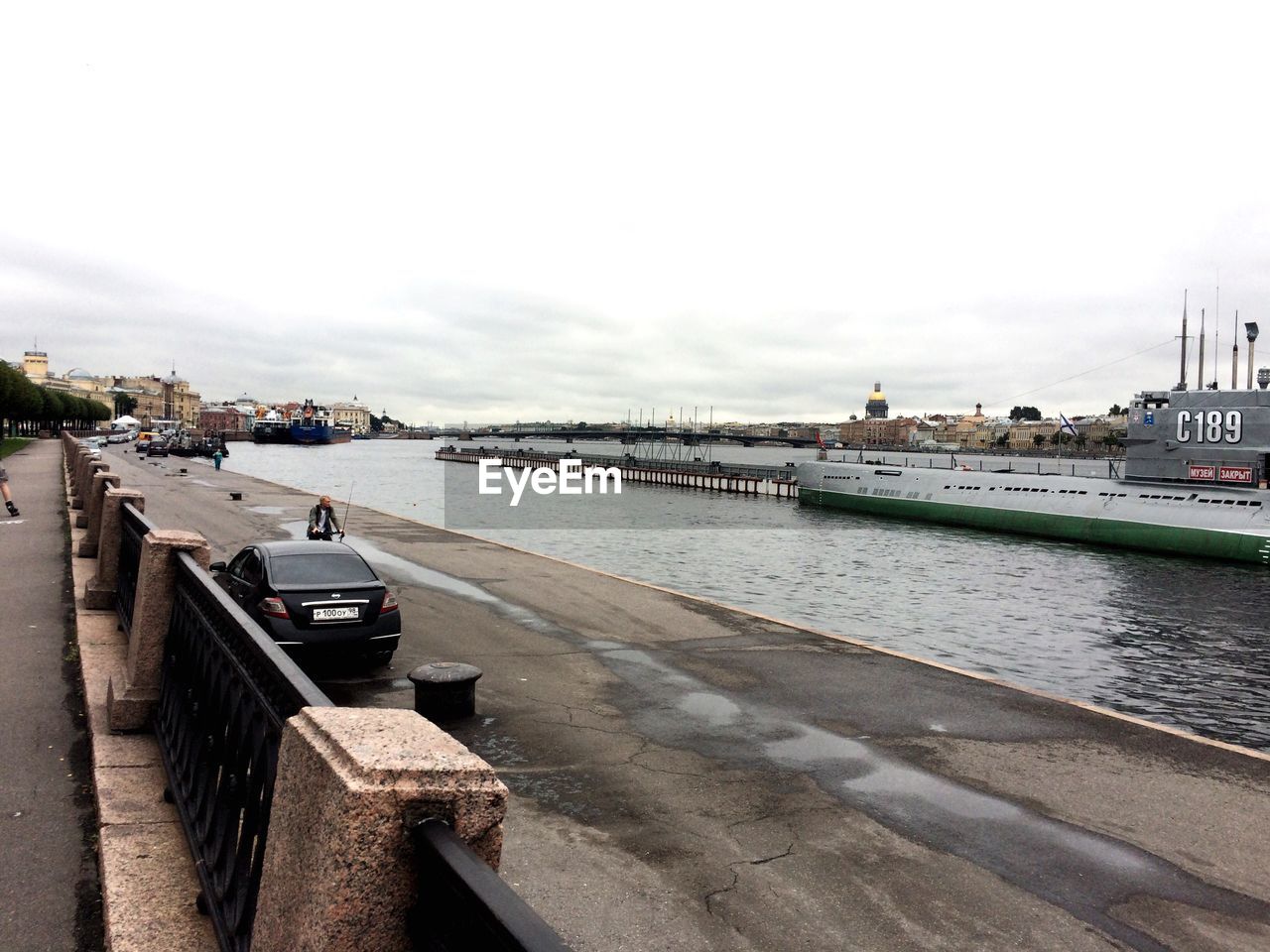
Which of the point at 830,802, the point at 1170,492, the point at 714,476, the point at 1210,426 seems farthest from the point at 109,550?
the point at 714,476

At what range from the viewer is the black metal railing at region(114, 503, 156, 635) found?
9.35 metres

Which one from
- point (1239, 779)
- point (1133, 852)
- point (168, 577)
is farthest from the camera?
point (1239, 779)

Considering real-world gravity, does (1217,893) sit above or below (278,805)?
below

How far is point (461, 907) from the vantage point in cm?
231

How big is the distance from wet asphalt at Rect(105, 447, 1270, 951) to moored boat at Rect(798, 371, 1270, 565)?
3641 cm

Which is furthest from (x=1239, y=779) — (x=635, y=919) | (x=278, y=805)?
(x=278, y=805)

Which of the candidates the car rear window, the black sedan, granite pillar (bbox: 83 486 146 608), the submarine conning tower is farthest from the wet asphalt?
the submarine conning tower

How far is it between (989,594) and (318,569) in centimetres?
2545

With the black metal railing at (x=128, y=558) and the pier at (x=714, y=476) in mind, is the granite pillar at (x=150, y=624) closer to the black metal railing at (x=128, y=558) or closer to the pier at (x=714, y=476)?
the black metal railing at (x=128, y=558)

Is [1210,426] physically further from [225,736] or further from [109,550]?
[225,736]

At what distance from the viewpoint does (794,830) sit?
7.44m

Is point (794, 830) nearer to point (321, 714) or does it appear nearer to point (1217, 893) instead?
point (1217, 893)

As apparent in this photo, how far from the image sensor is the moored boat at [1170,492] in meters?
41.5

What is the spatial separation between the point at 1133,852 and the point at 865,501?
6098cm
